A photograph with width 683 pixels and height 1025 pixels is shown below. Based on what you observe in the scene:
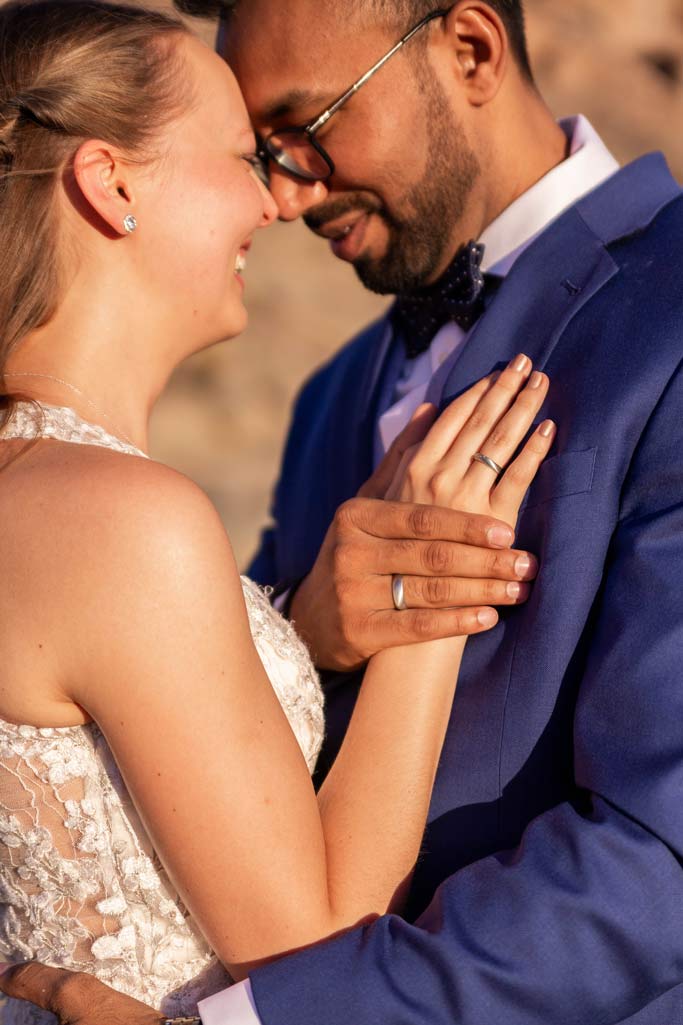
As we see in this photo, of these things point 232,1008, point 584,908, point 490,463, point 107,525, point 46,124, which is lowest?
point 584,908

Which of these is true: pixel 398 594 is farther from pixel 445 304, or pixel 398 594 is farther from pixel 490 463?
pixel 445 304

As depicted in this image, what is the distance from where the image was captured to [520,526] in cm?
220

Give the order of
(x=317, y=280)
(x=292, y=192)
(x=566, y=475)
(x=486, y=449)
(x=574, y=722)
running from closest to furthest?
1. (x=574, y=722)
2. (x=566, y=475)
3. (x=486, y=449)
4. (x=292, y=192)
5. (x=317, y=280)

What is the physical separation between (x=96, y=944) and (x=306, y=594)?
822 mm

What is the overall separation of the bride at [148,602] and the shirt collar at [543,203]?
504 mm

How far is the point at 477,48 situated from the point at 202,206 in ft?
3.08

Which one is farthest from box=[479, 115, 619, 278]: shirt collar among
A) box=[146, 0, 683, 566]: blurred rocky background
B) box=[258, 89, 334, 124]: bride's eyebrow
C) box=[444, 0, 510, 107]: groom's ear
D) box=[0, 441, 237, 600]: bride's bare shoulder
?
box=[146, 0, 683, 566]: blurred rocky background

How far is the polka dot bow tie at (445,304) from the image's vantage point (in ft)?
8.89

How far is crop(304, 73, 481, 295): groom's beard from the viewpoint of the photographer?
2.84 metres

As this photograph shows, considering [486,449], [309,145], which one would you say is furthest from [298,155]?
[486,449]

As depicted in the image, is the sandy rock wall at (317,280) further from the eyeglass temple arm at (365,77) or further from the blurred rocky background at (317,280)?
the eyeglass temple arm at (365,77)

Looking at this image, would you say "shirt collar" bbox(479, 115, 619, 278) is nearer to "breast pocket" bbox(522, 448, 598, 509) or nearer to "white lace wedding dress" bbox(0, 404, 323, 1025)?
"breast pocket" bbox(522, 448, 598, 509)

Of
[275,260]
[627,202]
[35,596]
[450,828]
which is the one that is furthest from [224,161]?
[275,260]

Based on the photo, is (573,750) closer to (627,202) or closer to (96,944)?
(96,944)
